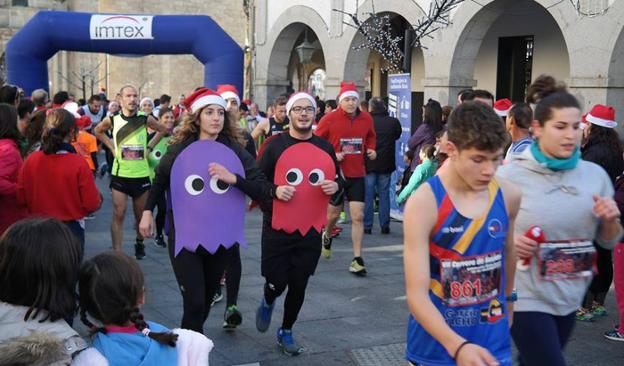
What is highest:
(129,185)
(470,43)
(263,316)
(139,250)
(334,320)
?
(470,43)

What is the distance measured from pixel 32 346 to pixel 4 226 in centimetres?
338

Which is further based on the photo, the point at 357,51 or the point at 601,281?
the point at 357,51

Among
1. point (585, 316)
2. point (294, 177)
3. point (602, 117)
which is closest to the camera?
point (294, 177)

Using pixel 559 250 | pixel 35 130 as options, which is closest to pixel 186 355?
pixel 559 250

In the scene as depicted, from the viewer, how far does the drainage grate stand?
5058 millimetres

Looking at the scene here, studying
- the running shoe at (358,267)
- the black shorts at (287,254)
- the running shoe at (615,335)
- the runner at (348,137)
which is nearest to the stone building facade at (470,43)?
the runner at (348,137)

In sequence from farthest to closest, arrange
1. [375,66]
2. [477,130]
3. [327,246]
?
[375,66] → [327,246] → [477,130]

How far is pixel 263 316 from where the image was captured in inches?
211

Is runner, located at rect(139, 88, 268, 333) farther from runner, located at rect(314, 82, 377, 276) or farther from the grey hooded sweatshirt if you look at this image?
runner, located at rect(314, 82, 377, 276)

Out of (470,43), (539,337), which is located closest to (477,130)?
(539,337)

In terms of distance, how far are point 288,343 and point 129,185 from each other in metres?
3.68

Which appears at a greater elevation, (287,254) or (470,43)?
(470,43)

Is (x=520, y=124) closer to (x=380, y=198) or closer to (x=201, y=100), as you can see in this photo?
(x=201, y=100)

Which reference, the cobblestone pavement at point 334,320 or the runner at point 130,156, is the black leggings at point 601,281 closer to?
the cobblestone pavement at point 334,320
